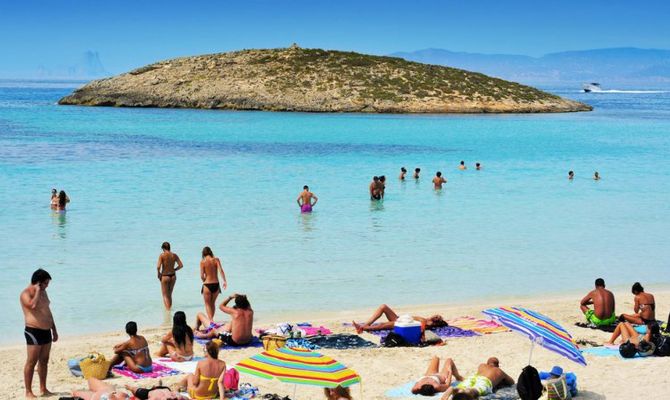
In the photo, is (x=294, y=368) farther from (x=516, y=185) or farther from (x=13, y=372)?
(x=516, y=185)

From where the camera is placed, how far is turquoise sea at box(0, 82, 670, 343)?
654 inches

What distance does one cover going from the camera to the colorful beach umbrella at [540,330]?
32.2ft

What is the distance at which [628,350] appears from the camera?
1168 cm

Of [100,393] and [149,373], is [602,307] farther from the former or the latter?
[100,393]

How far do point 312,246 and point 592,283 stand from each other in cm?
624

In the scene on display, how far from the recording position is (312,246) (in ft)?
66.7

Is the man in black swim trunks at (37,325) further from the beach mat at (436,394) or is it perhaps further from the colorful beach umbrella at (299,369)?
the beach mat at (436,394)

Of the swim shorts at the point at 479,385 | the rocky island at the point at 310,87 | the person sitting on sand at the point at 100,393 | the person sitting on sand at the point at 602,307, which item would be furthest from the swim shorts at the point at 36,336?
the rocky island at the point at 310,87

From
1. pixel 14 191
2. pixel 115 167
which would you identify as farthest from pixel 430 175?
pixel 14 191

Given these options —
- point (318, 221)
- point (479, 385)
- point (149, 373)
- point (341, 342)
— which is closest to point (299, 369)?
point (479, 385)

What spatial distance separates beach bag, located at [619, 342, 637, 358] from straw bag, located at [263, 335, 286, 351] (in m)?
4.50

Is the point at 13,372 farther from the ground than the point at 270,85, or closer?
closer

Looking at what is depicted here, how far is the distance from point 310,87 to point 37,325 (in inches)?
2861

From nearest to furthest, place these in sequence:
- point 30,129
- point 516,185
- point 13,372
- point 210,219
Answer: point 13,372
point 210,219
point 516,185
point 30,129
